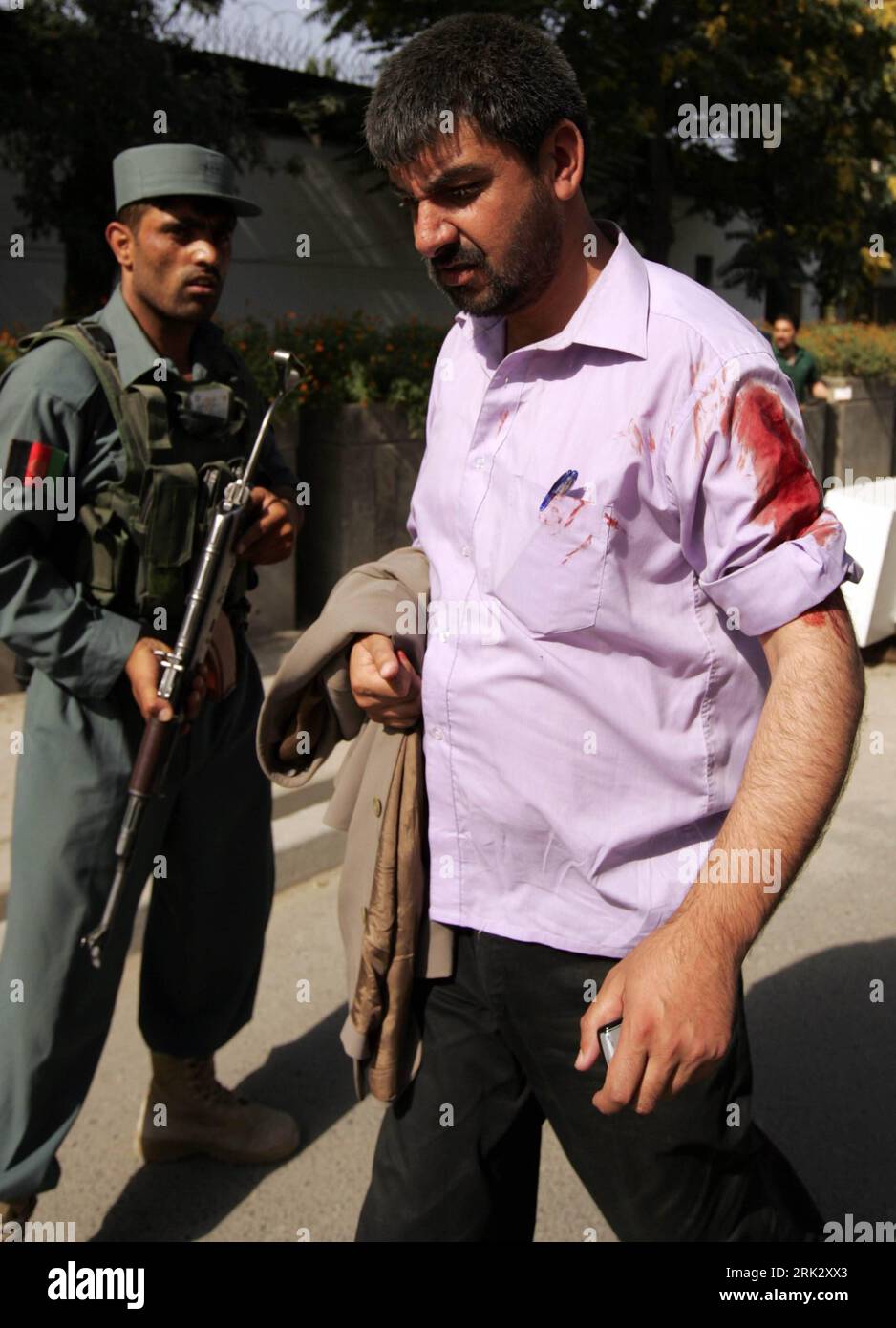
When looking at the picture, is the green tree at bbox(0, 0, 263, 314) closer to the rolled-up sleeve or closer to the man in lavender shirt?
the man in lavender shirt

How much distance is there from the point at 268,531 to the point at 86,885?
0.86m

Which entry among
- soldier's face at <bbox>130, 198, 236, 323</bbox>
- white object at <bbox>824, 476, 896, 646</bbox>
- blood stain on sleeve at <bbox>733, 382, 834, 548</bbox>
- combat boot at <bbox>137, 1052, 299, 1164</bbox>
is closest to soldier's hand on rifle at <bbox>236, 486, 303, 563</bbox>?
soldier's face at <bbox>130, 198, 236, 323</bbox>

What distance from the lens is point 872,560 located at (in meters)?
7.20

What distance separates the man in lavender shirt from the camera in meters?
1.53

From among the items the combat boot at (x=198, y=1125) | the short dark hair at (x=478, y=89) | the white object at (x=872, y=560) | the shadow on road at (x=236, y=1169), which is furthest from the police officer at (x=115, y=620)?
the white object at (x=872, y=560)

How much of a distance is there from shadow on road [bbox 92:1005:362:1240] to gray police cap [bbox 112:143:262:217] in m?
2.16

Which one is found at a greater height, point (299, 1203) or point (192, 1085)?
point (192, 1085)

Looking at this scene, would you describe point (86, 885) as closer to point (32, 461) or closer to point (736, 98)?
point (32, 461)

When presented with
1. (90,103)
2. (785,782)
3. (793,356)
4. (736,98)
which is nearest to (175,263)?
(785,782)
